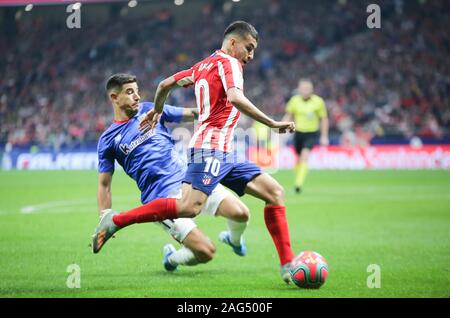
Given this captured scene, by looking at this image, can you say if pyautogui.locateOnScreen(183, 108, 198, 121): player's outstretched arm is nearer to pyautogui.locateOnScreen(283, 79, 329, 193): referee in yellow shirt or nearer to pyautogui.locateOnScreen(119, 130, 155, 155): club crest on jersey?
pyautogui.locateOnScreen(119, 130, 155, 155): club crest on jersey

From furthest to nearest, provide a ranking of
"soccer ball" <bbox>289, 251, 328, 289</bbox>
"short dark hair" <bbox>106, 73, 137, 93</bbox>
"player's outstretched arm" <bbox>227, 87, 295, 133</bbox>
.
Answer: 1. "short dark hair" <bbox>106, 73, 137, 93</bbox>
2. "soccer ball" <bbox>289, 251, 328, 289</bbox>
3. "player's outstretched arm" <bbox>227, 87, 295, 133</bbox>

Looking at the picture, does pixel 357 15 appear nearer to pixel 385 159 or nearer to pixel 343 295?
pixel 385 159

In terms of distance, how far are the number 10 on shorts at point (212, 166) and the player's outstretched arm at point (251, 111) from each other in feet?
1.81

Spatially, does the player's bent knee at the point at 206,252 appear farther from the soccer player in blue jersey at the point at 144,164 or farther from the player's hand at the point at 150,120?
the player's hand at the point at 150,120

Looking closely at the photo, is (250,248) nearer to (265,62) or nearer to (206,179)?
(206,179)

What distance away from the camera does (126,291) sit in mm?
5984

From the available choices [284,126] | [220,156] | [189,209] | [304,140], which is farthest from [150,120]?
[304,140]

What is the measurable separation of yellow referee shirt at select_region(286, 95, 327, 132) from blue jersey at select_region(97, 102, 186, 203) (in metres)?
10.00

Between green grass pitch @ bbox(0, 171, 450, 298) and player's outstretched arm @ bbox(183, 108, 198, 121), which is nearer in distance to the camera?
green grass pitch @ bbox(0, 171, 450, 298)

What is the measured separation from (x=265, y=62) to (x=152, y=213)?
1108 inches

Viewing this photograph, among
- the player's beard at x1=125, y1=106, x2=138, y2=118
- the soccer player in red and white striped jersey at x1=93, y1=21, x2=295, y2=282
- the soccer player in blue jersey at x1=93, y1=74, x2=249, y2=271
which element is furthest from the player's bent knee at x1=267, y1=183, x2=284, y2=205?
the player's beard at x1=125, y1=106, x2=138, y2=118

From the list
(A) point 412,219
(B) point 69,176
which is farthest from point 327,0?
(A) point 412,219

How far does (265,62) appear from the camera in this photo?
3369 cm

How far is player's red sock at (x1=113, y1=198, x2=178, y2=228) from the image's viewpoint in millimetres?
6086
